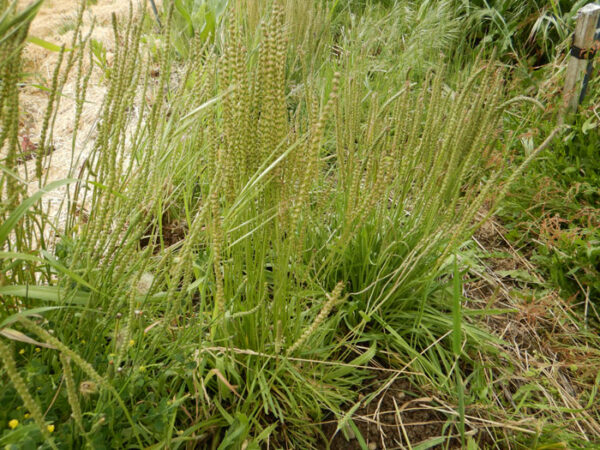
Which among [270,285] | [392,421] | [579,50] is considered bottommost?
[392,421]

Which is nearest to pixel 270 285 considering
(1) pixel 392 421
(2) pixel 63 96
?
(1) pixel 392 421

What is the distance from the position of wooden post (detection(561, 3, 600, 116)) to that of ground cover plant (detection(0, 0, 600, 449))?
0.81 feet

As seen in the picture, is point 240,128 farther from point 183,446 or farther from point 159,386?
point 183,446

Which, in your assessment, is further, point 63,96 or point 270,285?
point 63,96

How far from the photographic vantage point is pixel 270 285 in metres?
1.75

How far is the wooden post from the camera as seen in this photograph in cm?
238

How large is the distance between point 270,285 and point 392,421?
648 mm

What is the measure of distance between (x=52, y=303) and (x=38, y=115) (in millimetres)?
2954

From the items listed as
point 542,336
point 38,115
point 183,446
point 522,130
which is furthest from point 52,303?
point 38,115

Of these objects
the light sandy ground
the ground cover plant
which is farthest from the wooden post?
the light sandy ground

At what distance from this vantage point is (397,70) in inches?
114

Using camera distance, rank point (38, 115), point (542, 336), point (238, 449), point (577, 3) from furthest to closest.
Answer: point (38, 115) → point (577, 3) → point (542, 336) → point (238, 449)

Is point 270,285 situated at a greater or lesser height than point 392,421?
greater

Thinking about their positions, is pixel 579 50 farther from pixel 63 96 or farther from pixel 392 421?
pixel 63 96
